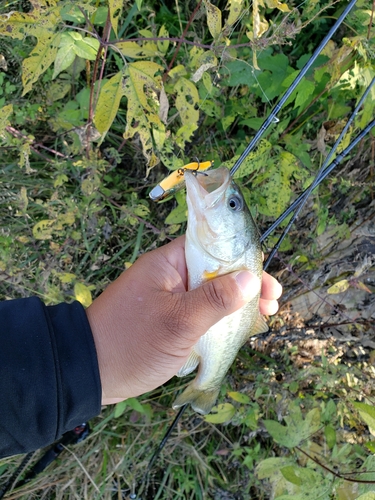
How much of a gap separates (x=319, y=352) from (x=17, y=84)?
3460 millimetres

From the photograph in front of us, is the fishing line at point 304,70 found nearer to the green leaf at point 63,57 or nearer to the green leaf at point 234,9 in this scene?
the green leaf at point 234,9

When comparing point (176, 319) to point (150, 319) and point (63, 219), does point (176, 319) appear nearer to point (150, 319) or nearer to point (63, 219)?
point (150, 319)

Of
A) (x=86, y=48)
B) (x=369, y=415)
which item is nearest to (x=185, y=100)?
(x=86, y=48)

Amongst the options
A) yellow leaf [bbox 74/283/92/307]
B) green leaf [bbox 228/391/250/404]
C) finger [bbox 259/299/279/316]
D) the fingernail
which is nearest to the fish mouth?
the fingernail

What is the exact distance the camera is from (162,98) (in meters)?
1.98

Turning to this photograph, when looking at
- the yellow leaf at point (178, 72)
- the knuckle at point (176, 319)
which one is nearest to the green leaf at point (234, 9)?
the yellow leaf at point (178, 72)

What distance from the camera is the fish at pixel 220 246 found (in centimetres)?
207

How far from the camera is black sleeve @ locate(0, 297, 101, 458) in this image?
1.82 m

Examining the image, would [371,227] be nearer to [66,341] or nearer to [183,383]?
[183,383]

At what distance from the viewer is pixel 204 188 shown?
7.08 feet

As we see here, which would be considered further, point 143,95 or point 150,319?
point 150,319

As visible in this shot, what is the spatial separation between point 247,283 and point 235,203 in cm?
44

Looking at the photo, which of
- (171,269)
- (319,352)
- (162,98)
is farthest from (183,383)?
(162,98)

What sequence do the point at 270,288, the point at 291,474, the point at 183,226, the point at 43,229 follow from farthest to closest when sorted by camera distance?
1. the point at 183,226
2. the point at 43,229
3. the point at 270,288
4. the point at 291,474
